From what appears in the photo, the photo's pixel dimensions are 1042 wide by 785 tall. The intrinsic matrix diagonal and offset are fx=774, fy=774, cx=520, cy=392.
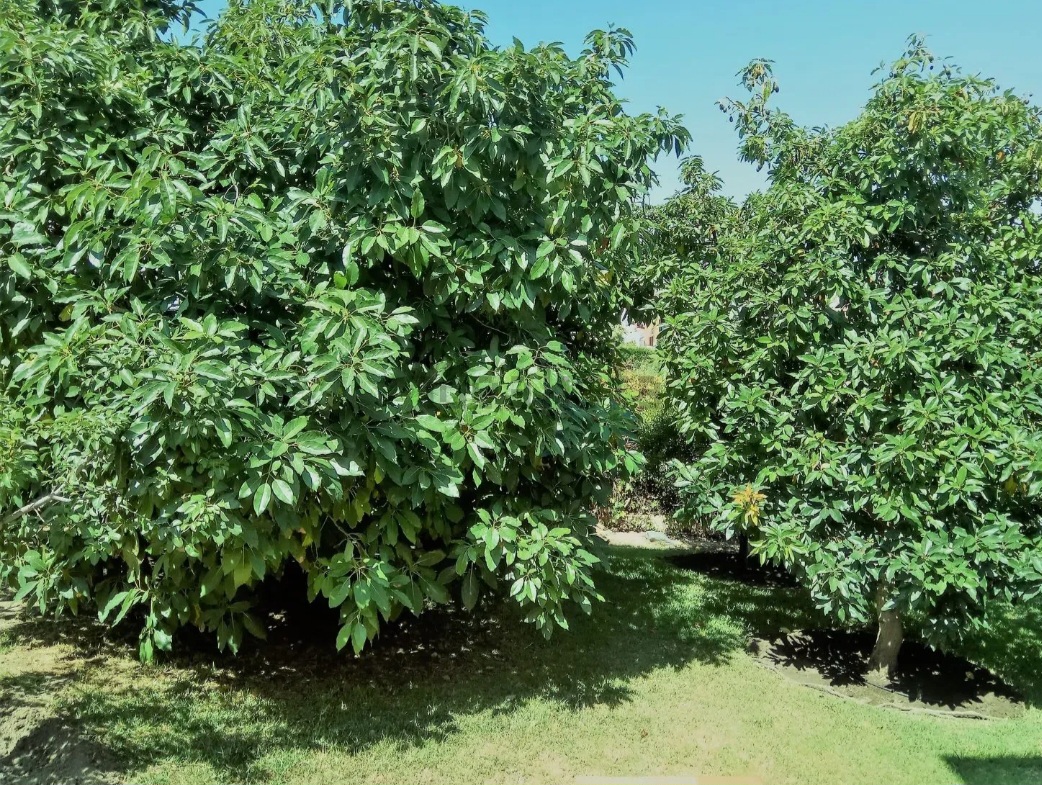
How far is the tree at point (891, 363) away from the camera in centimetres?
459

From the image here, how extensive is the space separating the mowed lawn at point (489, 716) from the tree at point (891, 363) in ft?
2.53

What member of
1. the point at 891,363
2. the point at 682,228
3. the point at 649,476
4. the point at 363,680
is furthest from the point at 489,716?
the point at 649,476

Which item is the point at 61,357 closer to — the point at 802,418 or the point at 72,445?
the point at 72,445

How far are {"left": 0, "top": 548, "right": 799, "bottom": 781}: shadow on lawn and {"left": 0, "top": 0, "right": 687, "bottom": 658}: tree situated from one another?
495 mm

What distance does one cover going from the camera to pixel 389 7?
3.89 m

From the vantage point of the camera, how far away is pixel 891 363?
4695mm

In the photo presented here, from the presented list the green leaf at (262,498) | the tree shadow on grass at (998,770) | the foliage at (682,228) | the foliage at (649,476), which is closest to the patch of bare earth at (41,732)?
the green leaf at (262,498)

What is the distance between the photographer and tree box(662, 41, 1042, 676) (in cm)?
459

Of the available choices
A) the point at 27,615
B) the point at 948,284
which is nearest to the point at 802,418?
the point at 948,284

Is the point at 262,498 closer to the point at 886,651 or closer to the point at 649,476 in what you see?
the point at 886,651

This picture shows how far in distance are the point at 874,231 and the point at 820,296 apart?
53cm

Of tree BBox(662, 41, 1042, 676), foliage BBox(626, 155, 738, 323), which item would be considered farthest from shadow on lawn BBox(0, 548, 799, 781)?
foliage BBox(626, 155, 738, 323)

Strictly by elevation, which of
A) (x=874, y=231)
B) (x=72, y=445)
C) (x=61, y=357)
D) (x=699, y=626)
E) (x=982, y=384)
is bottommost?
(x=699, y=626)

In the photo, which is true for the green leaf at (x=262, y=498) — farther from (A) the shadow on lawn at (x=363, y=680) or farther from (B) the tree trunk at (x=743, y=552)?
(B) the tree trunk at (x=743, y=552)
